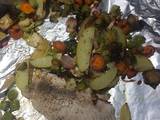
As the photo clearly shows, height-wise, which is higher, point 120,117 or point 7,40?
point 7,40

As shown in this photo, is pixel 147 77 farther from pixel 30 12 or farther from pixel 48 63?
pixel 30 12

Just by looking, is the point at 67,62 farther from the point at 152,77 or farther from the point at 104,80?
the point at 152,77

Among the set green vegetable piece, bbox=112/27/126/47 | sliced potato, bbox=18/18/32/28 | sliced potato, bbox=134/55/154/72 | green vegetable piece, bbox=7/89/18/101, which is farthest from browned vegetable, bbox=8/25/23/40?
sliced potato, bbox=134/55/154/72

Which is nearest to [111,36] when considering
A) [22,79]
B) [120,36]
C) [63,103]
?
[120,36]

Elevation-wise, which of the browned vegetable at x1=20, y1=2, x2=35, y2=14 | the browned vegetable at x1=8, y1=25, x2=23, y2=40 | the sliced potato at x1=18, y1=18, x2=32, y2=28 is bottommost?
the browned vegetable at x1=8, y1=25, x2=23, y2=40

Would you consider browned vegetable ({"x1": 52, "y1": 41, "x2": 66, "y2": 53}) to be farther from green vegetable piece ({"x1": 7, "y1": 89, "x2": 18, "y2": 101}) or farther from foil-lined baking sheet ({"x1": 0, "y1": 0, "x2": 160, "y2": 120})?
green vegetable piece ({"x1": 7, "y1": 89, "x2": 18, "y2": 101})

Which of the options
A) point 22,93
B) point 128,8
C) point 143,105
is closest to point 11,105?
point 22,93

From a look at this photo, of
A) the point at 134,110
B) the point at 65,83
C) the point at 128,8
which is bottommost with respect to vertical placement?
the point at 134,110
